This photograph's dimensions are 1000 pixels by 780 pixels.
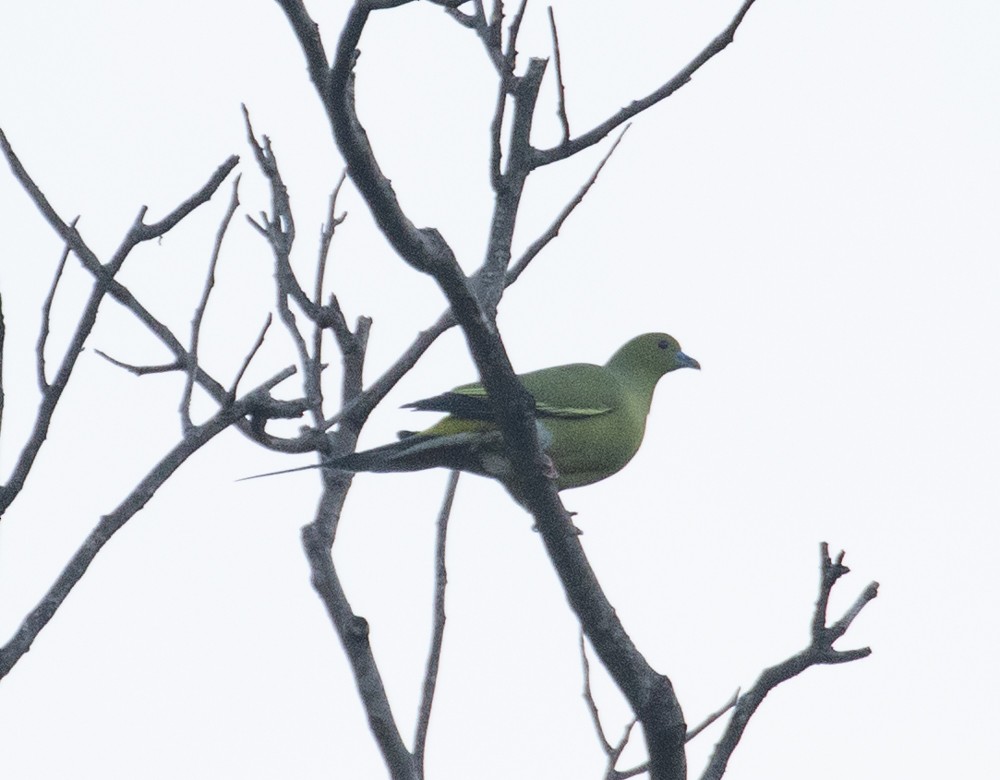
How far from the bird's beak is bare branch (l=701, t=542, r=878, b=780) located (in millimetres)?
3923

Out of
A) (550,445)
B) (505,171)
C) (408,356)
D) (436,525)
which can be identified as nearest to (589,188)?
(505,171)

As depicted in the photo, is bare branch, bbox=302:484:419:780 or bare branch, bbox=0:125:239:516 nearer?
bare branch, bbox=0:125:239:516

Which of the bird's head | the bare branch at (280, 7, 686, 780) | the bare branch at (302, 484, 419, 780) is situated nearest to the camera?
the bare branch at (280, 7, 686, 780)

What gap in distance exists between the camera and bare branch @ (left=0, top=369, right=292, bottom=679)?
8.22 feet

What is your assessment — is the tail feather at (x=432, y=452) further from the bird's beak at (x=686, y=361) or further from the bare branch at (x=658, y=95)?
the bird's beak at (x=686, y=361)

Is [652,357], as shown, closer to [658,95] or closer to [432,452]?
[432,452]

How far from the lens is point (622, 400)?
19.0ft

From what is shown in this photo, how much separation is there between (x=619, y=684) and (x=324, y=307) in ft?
4.51

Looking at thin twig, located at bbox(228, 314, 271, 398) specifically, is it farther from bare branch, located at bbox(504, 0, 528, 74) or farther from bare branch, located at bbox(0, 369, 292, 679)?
bare branch, located at bbox(504, 0, 528, 74)

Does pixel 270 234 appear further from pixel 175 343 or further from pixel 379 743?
pixel 379 743

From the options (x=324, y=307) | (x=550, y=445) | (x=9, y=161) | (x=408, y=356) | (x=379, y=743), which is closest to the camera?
(x=9, y=161)

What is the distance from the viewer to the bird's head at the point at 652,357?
6.95 m

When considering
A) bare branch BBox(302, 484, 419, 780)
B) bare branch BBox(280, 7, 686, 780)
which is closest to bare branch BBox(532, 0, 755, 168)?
bare branch BBox(280, 7, 686, 780)

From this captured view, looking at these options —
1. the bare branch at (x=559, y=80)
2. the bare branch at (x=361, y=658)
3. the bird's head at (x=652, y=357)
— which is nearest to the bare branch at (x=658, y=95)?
the bare branch at (x=559, y=80)
